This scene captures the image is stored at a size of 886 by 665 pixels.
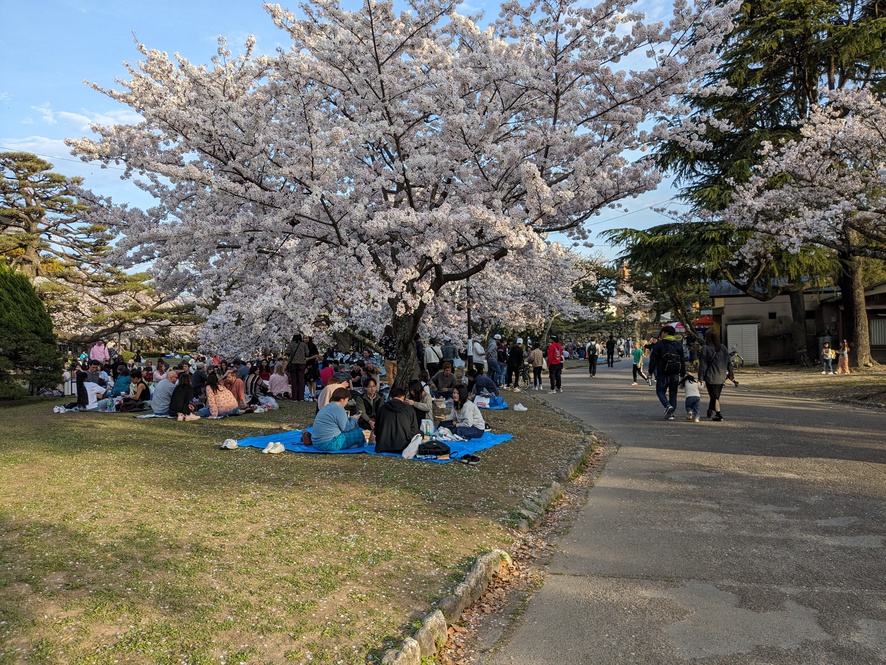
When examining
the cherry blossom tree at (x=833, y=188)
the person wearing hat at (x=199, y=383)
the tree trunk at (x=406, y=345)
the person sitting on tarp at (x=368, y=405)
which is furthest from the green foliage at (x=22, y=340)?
the cherry blossom tree at (x=833, y=188)

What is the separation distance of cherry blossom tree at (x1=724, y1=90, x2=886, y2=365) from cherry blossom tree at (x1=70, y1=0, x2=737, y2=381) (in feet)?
25.6

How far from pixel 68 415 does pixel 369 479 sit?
9.94 m

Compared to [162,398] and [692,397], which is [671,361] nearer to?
[692,397]

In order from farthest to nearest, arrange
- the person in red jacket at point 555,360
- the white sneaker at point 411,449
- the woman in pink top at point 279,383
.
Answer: the person in red jacket at point 555,360, the woman in pink top at point 279,383, the white sneaker at point 411,449

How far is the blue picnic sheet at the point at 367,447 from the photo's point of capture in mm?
9912

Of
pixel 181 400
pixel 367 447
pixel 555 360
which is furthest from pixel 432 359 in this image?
pixel 367 447

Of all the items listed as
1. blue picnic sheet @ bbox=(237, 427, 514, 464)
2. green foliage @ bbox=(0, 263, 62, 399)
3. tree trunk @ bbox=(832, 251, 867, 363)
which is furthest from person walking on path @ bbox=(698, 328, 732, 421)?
green foliage @ bbox=(0, 263, 62, 399)

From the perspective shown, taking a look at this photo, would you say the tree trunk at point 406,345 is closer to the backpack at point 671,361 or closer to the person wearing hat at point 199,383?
the backpack at point 671,361

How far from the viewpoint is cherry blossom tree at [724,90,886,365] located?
52.5 feet

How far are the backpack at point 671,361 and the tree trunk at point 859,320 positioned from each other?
16431mm

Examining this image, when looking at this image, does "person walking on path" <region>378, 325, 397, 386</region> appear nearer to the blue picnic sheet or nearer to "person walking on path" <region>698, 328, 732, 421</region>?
the blue picnic sheet

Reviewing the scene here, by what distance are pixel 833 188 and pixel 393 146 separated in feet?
39.4

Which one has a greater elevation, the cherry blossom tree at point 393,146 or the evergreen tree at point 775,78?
the evergreen tree at point 775,78

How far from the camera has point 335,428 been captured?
10.1 m
